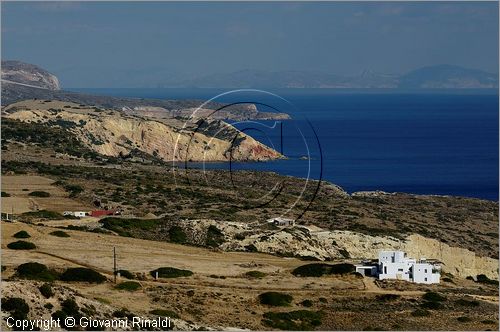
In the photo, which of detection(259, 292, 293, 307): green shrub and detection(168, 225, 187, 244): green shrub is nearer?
detection(259, 292, 293, 307): green shrub

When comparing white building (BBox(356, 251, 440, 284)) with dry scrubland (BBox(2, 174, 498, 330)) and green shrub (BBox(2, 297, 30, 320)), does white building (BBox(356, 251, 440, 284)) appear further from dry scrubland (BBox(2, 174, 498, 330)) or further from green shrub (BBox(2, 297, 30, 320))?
green shrub (BBox(2, 297, 30, 320))

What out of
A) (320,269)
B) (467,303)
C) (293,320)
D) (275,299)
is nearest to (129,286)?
(275,299)

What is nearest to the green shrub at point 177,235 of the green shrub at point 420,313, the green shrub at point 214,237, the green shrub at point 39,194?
the green shrub at point 214,237

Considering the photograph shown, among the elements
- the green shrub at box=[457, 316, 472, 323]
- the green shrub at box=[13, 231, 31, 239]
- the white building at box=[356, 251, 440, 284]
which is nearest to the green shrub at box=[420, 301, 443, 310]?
the green shrub at box=[457, 316, 472, 323]

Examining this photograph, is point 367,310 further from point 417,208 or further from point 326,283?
point 417,208

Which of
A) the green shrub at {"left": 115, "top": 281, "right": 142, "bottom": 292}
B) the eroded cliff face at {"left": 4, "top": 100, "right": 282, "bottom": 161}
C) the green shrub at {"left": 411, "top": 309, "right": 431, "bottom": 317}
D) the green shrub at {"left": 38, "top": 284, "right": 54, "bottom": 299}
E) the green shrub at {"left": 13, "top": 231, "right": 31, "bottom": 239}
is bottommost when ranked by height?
the green shrub at {"left": 411, "top": 309, "right": 431, "bottom": 317}

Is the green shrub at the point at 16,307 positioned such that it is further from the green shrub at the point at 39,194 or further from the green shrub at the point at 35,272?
the green shrub at the point at 39,194

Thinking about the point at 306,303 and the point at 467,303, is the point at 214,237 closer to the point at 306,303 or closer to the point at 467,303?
the point at 306,303
